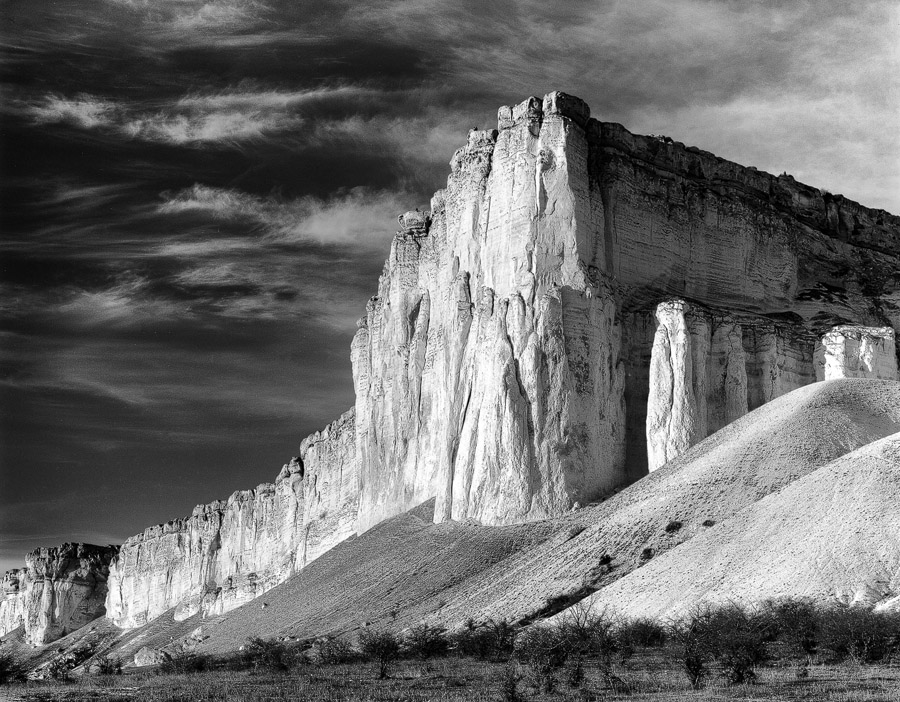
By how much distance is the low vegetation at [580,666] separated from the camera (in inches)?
1451

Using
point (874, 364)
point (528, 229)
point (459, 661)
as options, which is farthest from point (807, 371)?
Result: point (459, 661)

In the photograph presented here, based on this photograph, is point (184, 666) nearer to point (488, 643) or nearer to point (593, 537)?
point (488, 643)

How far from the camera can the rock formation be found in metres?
Result: 72.9

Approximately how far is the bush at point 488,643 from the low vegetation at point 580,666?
8 cm

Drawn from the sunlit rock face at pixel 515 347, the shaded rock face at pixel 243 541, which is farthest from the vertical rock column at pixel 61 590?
the sunlit rock face at pixel 515 347

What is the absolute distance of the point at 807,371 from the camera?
78938 mm

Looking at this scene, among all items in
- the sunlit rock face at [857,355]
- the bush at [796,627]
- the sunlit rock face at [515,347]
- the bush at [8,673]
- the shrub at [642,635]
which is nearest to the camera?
the bush at [796,627]

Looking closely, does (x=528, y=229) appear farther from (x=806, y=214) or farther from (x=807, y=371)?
(x=806, y=214)

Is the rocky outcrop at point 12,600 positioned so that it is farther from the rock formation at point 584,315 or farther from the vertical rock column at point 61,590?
the rock formation at point 584,315

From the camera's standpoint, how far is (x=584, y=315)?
75562 millimetres

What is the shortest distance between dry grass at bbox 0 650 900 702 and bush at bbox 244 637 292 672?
165 cm

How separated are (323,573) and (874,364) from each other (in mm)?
32225

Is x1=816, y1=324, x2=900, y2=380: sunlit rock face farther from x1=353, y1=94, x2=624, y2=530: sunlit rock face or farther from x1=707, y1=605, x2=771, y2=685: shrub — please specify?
x1=707, y1=605, x2=771, y2=685: shrub

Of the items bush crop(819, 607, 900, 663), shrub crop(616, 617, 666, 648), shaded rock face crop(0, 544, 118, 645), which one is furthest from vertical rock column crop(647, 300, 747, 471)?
shaded rock face crop(0, 544, 118, 645)
